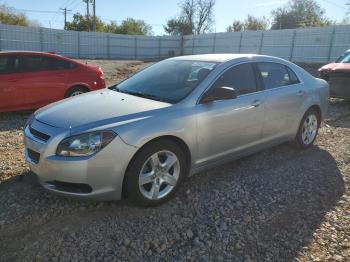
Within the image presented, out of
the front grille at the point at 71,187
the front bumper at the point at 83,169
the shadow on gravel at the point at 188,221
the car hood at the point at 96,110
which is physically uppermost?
the car hood at the point at 96,110

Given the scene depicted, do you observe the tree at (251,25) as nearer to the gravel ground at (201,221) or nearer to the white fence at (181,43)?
the white fence at (181,43)

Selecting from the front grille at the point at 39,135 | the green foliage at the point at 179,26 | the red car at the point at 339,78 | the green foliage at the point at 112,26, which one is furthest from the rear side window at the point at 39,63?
the green foliage at the point at 179,26

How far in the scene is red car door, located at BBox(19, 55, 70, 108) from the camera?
7699 mm

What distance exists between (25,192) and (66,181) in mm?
965

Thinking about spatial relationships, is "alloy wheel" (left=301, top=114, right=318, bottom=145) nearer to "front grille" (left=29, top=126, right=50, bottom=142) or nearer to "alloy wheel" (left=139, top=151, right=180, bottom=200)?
"alloy wheel" (left=139, top=151, right=180, bottom=200)

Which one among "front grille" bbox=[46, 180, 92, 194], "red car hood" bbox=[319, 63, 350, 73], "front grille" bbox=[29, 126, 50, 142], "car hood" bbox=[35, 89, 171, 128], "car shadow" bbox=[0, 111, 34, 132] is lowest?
"car shadow" bbox=[0, 111, 34, 132]

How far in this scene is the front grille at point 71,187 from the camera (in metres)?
3.39

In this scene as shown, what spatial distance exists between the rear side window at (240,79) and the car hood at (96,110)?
2.99ft

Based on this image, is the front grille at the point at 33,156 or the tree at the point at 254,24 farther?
the tree at the point at 254,24

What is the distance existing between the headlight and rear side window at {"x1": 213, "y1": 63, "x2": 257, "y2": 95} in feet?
5.20

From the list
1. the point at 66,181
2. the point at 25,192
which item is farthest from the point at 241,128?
the point at 25,192

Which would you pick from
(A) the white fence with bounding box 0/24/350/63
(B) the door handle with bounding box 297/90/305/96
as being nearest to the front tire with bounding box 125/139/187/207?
(B) the door handle with bounding box 297/90/305/96

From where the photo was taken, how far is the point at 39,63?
26.1 ft

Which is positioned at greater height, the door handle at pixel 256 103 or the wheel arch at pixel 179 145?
the door handle at pixel 256 103
